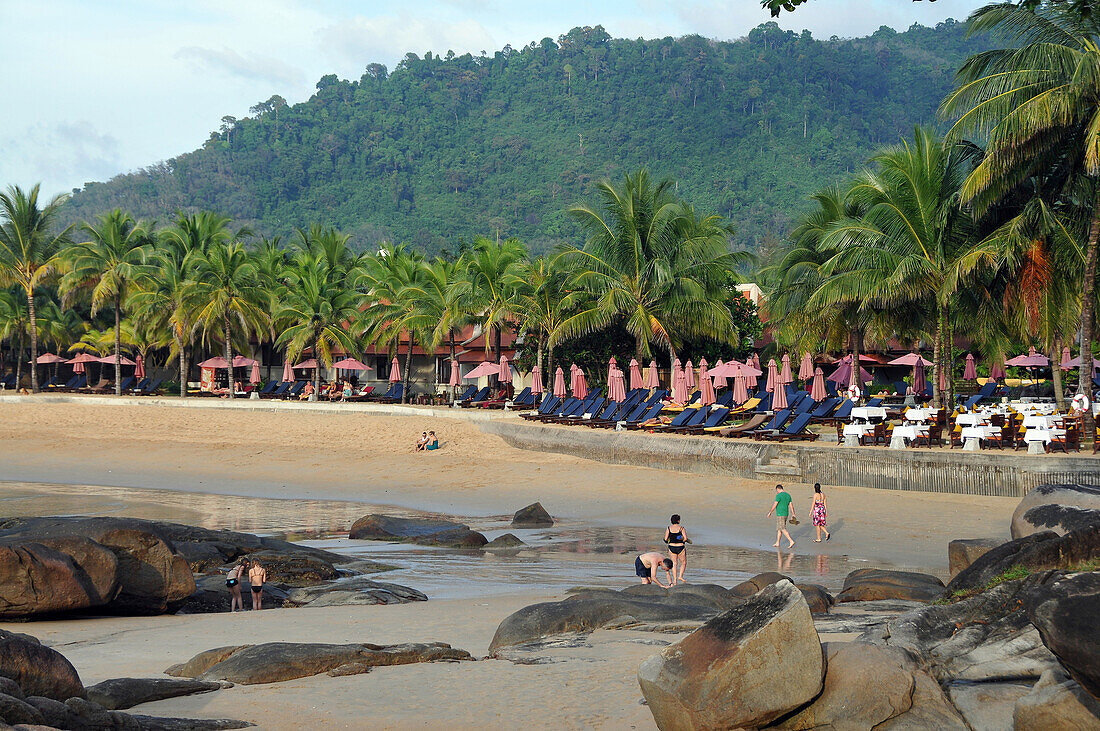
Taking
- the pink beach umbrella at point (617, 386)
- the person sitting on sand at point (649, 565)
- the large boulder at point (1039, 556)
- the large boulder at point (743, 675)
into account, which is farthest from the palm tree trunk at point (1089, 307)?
the large boulder at point (743, 675)

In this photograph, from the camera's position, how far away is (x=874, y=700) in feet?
16.1

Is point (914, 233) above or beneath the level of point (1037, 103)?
beneath

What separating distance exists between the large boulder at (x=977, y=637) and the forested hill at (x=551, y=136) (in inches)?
3791

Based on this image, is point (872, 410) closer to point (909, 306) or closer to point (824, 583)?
point (909, 306)

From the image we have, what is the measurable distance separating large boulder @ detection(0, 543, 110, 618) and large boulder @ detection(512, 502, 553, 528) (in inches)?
308

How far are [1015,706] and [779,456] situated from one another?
13847 millimetres

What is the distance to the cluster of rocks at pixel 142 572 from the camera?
876cm

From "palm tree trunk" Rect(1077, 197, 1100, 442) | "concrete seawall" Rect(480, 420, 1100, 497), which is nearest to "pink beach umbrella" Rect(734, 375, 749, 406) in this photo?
"concrete seawall" Rect(480, 420, 1100, 497)

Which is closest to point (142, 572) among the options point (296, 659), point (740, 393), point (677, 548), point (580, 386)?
point (296, 659)

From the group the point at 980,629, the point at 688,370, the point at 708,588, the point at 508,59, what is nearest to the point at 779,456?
the point at 688,370

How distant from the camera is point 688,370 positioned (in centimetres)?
2559

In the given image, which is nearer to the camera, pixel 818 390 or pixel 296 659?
pixel 296 659

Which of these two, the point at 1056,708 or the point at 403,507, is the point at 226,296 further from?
the point at 1056,708

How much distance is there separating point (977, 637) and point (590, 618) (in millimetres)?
3137
